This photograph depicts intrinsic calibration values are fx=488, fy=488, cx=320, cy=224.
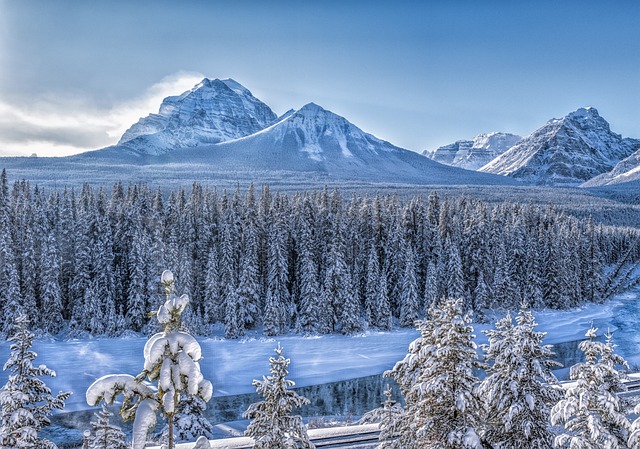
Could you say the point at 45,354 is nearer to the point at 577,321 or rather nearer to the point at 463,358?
the point at 463,358

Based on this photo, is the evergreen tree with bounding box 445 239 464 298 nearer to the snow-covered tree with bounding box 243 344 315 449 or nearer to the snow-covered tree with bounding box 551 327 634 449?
the snow-covered tree with bounding box 551 327 634 449

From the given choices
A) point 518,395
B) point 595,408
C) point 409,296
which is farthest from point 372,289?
point 595,408

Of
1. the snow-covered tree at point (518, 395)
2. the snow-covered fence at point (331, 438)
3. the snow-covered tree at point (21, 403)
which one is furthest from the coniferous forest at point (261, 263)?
the snow-covered tree at point (21, 403)

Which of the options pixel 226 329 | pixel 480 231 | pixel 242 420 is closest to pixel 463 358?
pixel 242 420

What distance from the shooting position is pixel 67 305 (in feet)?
188

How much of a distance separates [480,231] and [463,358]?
6220cm

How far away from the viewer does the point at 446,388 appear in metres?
11.8

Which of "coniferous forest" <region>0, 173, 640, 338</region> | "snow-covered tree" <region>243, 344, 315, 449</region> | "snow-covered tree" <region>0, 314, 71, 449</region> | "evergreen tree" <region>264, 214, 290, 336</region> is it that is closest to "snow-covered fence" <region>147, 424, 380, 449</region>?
"snow-covered tree" <region>0, 314, 71, 449</region>

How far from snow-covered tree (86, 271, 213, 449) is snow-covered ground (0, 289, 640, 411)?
110ft

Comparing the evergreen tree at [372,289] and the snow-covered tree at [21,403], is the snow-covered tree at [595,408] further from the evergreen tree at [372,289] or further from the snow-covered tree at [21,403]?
the evergreen tree at [372,289]

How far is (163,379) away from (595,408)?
10.8m

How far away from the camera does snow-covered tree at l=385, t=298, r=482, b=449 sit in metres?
11.7

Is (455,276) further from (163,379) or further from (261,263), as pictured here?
(163,379)

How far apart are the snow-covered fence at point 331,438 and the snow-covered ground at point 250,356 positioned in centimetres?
1864
